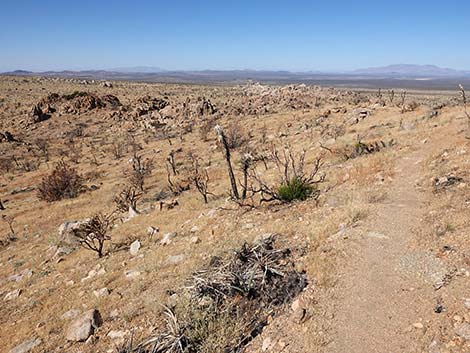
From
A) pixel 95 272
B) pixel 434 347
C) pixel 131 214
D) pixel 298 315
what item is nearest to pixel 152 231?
pixel 95 272

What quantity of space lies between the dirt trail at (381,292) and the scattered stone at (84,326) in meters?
3.86

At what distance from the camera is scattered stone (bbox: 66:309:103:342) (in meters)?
5.98

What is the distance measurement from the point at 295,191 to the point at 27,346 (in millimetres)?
6737

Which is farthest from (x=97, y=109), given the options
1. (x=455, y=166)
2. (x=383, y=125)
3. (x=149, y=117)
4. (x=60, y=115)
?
(x=455, y=166)

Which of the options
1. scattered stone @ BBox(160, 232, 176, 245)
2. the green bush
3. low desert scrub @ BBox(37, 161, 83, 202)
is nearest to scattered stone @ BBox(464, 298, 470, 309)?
the green bush

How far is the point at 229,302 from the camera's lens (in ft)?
18.4

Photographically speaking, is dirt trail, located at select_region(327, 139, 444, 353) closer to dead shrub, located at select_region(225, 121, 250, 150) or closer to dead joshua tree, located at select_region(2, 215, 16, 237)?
dead joshua tree, located at select_region(2, 215, 16, 237)

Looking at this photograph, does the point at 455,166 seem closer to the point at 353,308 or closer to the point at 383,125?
the point at 353,308

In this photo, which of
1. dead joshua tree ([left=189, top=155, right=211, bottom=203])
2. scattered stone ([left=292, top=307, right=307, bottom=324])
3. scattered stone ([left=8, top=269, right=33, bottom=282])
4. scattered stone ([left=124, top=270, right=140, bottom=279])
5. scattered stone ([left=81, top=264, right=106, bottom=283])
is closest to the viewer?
scattered stone ([left=292, top=307, right=307, bottom=324])

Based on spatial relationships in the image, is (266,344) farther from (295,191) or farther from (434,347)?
(295,191)

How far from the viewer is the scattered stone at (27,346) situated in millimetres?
6061

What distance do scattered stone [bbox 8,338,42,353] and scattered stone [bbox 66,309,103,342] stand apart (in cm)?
55

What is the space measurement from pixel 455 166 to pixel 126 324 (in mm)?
8708

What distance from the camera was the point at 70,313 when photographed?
22.8 feet
